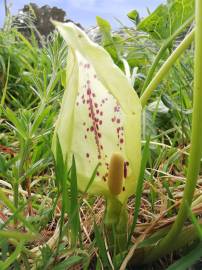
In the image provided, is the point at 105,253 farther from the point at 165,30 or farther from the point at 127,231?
the point at 165,30

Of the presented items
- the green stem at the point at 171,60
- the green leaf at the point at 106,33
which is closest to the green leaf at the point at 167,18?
the green leaf at the point at 106,33

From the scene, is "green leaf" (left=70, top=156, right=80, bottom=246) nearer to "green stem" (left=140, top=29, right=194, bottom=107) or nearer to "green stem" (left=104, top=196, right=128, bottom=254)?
"green stem" (left=104, top=196, right=128, bottom=254)

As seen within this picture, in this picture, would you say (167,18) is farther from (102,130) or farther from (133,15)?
(102,130)

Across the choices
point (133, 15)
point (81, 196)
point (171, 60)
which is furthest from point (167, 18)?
point (81, 196)

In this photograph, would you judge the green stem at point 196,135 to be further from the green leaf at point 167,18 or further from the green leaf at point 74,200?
the green leaf at point 167,18

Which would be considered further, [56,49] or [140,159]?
[56,49]

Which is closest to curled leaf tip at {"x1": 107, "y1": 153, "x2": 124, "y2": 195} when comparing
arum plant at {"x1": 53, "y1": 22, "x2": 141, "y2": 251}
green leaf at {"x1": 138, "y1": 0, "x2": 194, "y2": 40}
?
arum plant at {"x1": 53, "y1": 22, "x2": 141, "y2": 251}

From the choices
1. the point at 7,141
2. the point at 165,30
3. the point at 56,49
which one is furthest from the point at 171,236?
the point at 7,141
